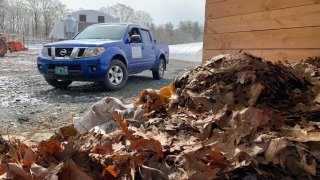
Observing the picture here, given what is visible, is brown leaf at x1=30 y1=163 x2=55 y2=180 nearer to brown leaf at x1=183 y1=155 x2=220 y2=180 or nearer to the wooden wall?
brown leaf at x1=183 y1=155 x2=220 y2=180

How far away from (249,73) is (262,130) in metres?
0.57

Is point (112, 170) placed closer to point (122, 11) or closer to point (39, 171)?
point (39, 171)

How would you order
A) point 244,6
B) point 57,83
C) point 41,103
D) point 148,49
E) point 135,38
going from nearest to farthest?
point 244,6
point 41,103
point 57,83
point 135,38
point 148,49

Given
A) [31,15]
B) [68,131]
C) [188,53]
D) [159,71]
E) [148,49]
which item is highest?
[31,15]

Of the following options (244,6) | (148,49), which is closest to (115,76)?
(148,49)

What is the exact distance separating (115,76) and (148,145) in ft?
19.0

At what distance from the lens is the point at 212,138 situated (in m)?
1.70

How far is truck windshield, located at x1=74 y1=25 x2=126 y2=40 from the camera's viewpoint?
7961mm

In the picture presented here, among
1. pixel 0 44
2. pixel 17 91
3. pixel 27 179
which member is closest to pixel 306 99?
pixel 27 179

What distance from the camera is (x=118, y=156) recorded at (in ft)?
5.62

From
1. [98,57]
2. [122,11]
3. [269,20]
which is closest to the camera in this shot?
[269,20]

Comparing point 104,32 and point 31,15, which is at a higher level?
point 31,15

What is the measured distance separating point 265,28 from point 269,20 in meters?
0.10

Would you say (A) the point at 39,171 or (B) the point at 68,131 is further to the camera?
(B) the point at 68,131
